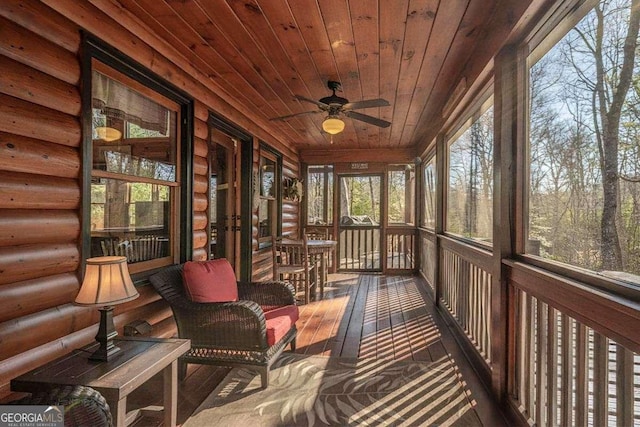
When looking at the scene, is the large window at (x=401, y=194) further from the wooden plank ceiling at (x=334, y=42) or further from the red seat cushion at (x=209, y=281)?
the red seat cushion at (x=209, y=281)

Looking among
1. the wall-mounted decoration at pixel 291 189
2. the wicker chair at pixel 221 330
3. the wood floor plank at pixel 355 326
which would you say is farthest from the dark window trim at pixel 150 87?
the wall-mounted decoration at pixel 291 189

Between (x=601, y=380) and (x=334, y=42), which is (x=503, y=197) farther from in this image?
(x=334, y=42)

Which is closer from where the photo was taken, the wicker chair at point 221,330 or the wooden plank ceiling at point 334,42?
the wooden plank ceiling at point 334,42

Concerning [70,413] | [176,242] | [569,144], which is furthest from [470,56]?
[70,413]

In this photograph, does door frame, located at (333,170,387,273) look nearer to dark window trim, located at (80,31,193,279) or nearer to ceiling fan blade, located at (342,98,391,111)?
ceiling fan blade, located at (342,98,391,111)

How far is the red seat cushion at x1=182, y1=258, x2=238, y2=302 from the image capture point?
8.42ft

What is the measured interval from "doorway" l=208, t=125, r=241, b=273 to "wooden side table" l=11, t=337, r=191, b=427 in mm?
2576

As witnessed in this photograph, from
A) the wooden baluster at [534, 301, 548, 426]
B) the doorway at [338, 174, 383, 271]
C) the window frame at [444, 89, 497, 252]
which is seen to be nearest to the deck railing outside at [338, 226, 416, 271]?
the doorway at [338, 174, 383, 271]

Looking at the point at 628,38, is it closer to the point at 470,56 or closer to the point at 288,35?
the point at 470,56

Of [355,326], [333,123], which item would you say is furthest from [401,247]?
[333,123]

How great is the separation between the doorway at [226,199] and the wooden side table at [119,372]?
2.58m

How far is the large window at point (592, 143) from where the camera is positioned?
47.6 inches

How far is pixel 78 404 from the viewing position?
1216 mm

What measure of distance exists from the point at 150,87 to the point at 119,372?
195 centimetres
